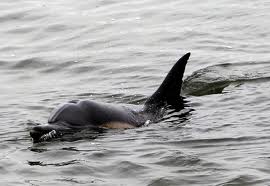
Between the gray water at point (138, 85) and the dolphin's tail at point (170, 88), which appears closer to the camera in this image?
the gray water at point (138, 85)

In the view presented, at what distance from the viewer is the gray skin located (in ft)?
30.9

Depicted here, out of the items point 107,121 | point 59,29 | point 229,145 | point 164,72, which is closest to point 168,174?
point 229,145

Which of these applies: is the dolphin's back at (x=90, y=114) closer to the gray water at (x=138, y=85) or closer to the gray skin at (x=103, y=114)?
the gray skin at (x=103, y=114)

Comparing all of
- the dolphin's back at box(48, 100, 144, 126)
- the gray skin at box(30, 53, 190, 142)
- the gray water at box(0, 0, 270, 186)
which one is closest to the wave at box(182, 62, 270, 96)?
the gray water at box(0, 0, 270, 186)

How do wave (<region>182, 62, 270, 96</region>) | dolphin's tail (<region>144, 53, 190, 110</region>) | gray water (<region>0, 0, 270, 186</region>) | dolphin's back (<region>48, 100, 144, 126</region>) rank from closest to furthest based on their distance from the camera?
gray water (<region>0, 0, 270, 186</region>) < dolphin's back (<region>48, 100, 144, 126</region>) < dolphin's tail (<region>144, 53, 190, 110</region>) < wave (<region>182, 62, 270, 96</region>)

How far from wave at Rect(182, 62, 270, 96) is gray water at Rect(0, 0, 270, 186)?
0.06 feet

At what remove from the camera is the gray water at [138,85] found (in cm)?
Answer: 832

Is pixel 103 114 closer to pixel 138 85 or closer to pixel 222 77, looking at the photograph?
pixel 138 85

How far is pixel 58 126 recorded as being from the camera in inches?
373

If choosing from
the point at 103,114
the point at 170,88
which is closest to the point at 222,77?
the point at 170,88

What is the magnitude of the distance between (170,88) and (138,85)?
206 cm

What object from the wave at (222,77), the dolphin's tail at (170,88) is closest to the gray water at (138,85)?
the wave at (222,77)

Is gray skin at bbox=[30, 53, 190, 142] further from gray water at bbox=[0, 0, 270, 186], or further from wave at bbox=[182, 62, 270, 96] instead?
wave at bbox=[182, 62, 270, 96]

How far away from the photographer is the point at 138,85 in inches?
490
